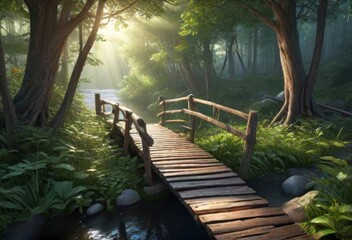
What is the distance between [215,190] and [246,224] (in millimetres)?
1463

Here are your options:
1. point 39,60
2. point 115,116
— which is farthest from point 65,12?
point 115,116

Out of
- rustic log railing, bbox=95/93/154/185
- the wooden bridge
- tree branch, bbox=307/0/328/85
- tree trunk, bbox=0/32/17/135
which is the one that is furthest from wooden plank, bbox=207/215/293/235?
tree branch, bbox=307/0/328/85

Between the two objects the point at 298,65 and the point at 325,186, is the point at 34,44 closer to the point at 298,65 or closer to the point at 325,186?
the point at 325,186

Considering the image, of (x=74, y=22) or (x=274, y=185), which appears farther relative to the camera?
(x=74, y=22)

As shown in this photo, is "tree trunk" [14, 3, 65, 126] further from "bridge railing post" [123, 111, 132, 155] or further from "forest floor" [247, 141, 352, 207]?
"forest floor" [247, 141, 352, 207]

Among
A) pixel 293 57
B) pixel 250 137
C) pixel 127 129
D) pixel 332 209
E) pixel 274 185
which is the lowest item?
pixel 274 185

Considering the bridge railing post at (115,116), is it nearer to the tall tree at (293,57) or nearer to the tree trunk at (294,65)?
the tall tree at (293,57)

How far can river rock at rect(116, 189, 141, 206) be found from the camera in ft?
25.2

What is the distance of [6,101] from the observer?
8.45 m

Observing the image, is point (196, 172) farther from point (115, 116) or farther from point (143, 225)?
point (115, 116)

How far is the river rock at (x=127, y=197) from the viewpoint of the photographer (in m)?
7.69

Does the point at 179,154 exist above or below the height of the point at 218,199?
above

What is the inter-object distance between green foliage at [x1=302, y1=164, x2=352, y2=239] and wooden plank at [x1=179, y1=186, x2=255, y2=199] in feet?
4.39

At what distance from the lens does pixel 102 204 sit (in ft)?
24.8
